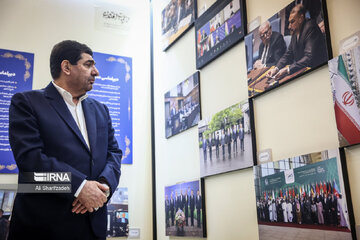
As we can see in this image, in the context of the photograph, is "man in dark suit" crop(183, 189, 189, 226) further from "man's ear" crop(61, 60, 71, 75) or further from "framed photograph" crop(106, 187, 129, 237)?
"man's ear" crop(61, 60, 71, 75)

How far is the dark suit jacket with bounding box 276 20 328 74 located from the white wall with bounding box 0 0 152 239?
1.84m

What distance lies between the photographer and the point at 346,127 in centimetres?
157

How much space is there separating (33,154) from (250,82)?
120cm

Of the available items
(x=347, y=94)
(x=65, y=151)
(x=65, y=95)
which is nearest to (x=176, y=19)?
(x=65, y=95)

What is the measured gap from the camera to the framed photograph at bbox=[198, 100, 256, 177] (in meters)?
2.19

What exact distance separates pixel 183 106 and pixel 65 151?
1250mm

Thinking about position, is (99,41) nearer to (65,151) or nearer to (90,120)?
(90,120)

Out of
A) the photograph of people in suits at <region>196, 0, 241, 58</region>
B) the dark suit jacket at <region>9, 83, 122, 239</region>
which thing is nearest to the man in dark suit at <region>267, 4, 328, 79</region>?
the photograph of people in suits at <region>196, 0, 241, 58</region>

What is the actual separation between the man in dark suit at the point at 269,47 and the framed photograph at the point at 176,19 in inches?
36.8

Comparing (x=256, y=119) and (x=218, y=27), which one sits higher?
(x=218, y=27)

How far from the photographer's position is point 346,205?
154 cm

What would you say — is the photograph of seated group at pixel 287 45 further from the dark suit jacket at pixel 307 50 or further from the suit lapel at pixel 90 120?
the suit lapel at pixel 90 120

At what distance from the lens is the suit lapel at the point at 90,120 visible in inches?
79.4

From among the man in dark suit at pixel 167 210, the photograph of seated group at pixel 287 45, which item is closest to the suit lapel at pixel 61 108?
the photograph of seated group at pixel 287 45
